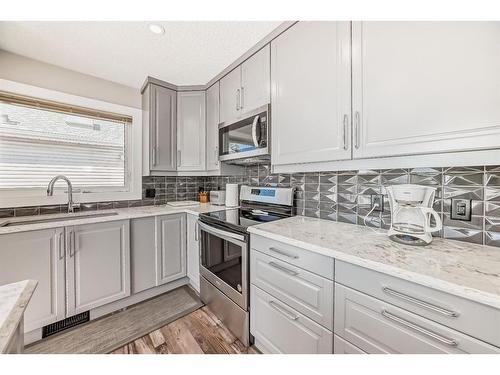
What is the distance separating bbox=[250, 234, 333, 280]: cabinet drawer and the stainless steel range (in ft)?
0.38

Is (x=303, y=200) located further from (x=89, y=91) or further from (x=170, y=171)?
(x=89, y=91)

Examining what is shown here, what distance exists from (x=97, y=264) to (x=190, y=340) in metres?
0.97

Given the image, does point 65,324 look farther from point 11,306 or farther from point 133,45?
point 133,45

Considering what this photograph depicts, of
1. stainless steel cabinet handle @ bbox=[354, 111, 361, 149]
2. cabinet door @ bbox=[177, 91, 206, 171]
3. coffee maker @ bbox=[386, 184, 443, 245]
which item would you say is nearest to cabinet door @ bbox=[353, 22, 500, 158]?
stainless steel cabinet handle @ bbox=[354, 111, 361, 149]

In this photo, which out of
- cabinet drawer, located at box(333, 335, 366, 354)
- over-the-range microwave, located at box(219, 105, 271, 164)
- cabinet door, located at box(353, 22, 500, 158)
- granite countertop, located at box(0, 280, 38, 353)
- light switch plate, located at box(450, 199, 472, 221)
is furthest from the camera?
over-the-range microwave, located at box(219, 105, 271, 164)

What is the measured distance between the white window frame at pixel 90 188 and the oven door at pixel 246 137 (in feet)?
3.46

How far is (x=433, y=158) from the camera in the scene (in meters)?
0.84

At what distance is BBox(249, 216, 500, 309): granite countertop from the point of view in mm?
607

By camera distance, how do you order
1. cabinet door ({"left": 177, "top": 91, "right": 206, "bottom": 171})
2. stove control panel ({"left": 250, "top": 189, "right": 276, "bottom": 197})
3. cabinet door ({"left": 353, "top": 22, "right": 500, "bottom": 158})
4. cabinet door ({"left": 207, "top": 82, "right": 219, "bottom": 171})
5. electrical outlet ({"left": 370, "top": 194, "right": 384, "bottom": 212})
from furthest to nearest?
cabinet door ({"left": 177, "top": 91, "right": 206, "bottom": 171})
cabinet door ({"left": 207, "top": 82, "right": 219, "bottom": 171})
stove control panel ({"left": 250, "top": 189, "right": 276, "bottom": 197})
electrical outlet ({"left": 370, "top": 194, "right": 384, "bottom": 212})
cabinet door ({"left": 353, "top": 22, "right": 500, "bottom": 158})

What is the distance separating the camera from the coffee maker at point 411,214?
3.04 ft

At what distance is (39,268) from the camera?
1.40 meters

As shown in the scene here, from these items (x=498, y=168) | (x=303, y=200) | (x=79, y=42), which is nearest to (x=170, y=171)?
(x=79, y=42)

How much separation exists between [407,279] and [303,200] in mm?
1028

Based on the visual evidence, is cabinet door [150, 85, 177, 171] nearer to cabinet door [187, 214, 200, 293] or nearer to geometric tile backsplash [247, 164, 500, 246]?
cabinet door [187, 214, 200, 293]
